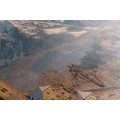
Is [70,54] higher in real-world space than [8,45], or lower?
lower

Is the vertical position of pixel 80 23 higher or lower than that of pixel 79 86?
higher
